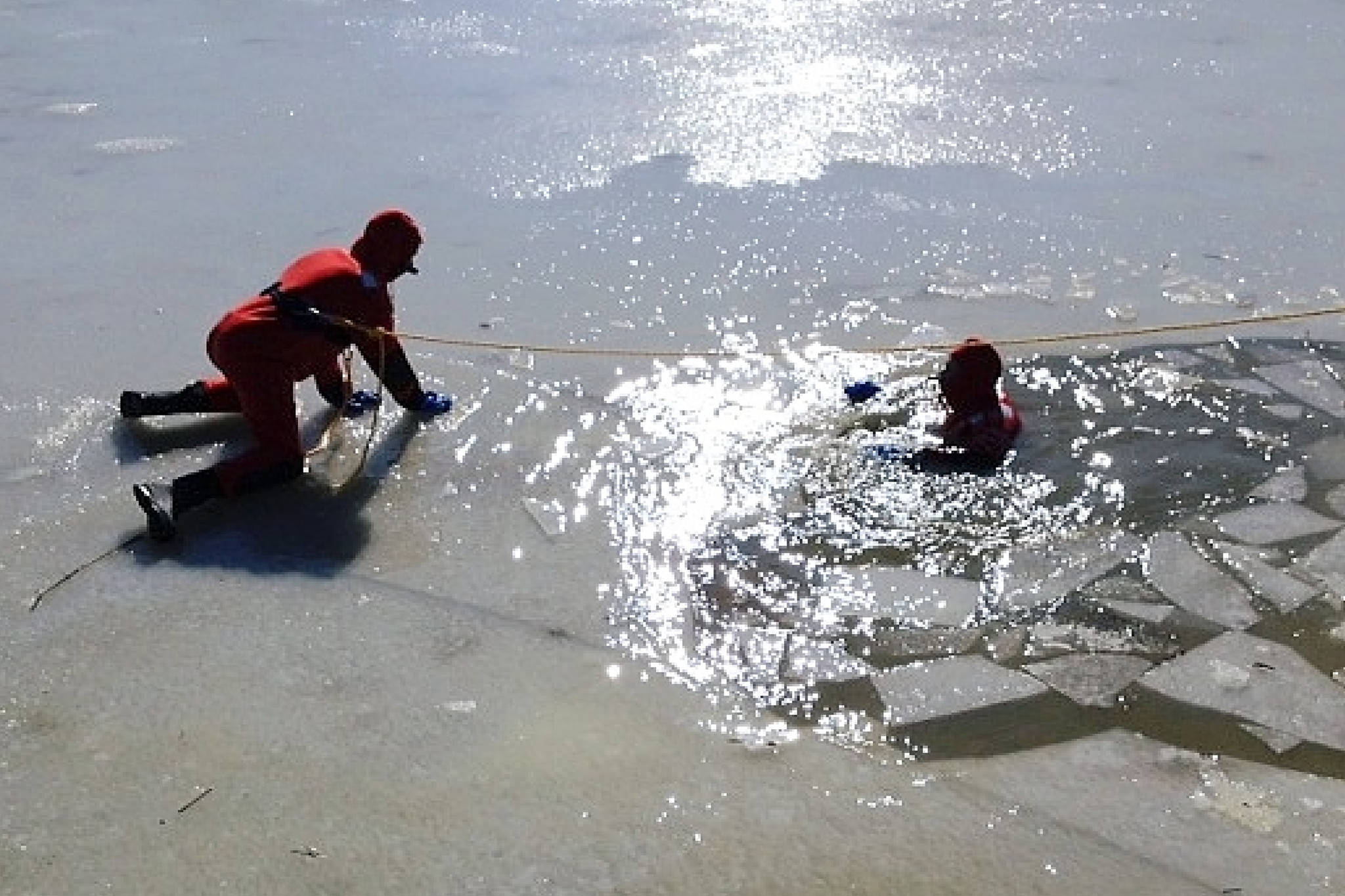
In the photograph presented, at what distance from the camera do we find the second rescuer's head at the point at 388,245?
13.9 feet

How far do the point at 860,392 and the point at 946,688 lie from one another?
1531 millimetres

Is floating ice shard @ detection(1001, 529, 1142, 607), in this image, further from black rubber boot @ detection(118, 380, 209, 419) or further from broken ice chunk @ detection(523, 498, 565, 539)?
black rubber boot @ detection(118, 380, 209, 419)

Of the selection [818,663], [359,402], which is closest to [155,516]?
[359,402]

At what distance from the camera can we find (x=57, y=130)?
292 inches

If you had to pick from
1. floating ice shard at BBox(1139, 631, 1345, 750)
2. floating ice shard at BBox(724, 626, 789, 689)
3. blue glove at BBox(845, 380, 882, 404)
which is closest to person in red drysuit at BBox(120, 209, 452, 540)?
blue glove at BBox(845, 380, 882, 404)

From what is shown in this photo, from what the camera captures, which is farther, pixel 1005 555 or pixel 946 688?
pixel 1005 555

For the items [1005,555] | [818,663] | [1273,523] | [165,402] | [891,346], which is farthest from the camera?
[891,346]

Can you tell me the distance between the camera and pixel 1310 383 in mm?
4633

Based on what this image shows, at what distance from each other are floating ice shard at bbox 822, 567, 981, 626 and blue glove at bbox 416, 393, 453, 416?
1583 mm

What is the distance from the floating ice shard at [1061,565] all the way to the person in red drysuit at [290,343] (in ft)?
6.57

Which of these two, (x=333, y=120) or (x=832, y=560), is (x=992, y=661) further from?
(x=333, y=120)

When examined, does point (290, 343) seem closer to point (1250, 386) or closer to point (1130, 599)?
point (1130, 599)

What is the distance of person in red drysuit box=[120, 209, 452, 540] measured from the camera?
4020 mm

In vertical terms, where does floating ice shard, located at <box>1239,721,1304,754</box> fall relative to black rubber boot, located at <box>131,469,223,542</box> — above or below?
below
